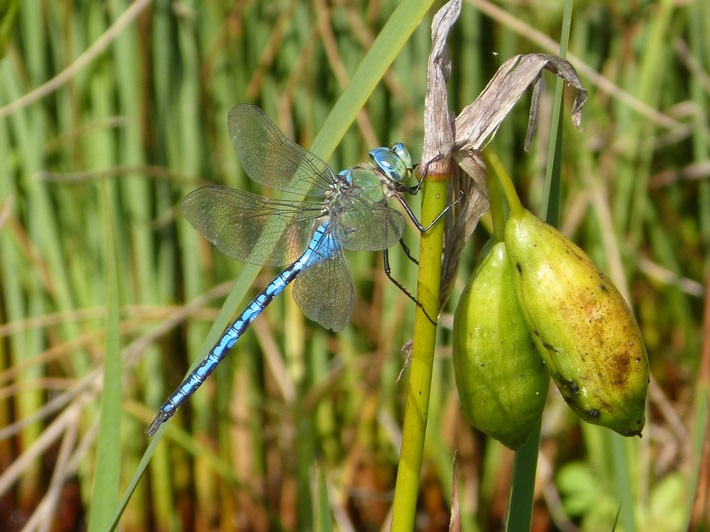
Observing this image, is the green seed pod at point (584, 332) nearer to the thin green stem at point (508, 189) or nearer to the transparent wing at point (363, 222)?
the thin green stem at point (508, 189)

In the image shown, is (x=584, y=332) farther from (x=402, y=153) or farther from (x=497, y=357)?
(x=402, y=153)

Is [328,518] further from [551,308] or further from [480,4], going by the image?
[480,4]

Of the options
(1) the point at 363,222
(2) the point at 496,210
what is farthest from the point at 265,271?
(2) the point at 496,210

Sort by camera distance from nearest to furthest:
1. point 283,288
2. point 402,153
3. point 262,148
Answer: point 402,153, point 283,288, point 262,148

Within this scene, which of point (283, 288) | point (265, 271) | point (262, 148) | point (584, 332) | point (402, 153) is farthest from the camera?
point (265, 271)

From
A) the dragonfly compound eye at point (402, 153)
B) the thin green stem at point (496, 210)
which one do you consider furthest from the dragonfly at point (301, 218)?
the thin green stem at point (496, 210)

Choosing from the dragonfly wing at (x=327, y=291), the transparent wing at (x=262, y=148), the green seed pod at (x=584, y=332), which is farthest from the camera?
the transparent wing at (x=262, y=148)
